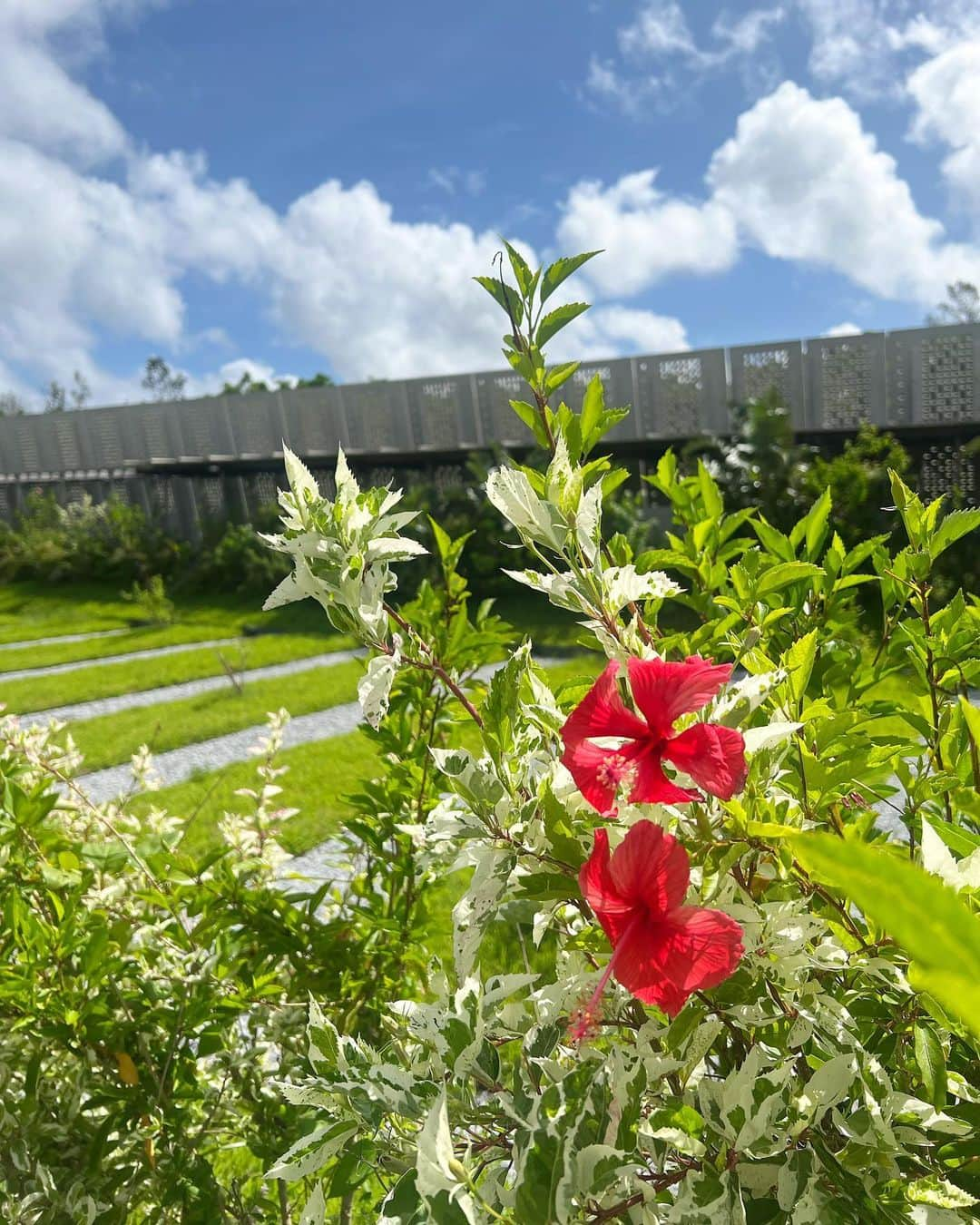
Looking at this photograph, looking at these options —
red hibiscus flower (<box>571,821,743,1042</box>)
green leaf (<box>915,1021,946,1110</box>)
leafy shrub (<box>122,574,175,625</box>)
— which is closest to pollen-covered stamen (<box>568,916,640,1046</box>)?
red hibiscus flower (<box>571,821,743,1042</box>)

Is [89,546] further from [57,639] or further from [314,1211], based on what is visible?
[314,1211]

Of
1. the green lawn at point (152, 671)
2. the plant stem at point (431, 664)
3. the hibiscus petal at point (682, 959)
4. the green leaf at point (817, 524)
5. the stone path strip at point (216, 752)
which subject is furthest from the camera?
the green lawn at point (152, 671)

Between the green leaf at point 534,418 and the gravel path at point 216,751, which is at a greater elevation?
the green leaf at point 534,418

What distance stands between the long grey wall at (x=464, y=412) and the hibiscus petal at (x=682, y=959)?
17.6ft

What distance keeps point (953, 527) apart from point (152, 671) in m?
8.40

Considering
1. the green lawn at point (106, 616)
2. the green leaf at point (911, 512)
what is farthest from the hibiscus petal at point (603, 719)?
the green lawn at point (106, 616)

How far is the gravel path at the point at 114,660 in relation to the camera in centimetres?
884

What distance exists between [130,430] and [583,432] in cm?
1722

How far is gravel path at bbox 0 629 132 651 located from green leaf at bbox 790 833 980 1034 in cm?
1128

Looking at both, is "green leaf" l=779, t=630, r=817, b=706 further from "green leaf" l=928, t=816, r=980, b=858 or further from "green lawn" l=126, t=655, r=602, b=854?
"green lawn" l=126, t=655, r=602, b=854

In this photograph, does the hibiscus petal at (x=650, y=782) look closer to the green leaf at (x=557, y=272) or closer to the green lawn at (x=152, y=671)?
the green leaf at (x=557, y=272)

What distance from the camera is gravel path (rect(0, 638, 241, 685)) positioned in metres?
8.84

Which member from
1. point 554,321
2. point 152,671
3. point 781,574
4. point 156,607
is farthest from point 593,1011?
point 156,607

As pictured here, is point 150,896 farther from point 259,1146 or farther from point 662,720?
point 662,720
